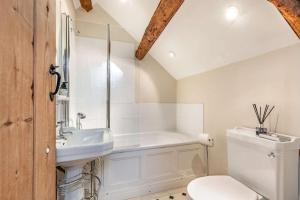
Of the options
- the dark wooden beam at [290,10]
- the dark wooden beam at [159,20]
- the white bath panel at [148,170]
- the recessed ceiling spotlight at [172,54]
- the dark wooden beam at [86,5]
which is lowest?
the white bath panel at [148,170]

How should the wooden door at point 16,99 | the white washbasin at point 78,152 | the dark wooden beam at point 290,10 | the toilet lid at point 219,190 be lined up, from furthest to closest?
1. the toilet lid at point 219,190
2. the dark wooden beam at point 290,10
3. the white washbasin at point 78,152
4. the wooden door at point 16,99

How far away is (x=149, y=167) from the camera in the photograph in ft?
8.21

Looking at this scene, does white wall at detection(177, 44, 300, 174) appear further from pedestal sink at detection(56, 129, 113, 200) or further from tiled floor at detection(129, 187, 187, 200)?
pedestal sink at detection(56, 129, 113, 200)

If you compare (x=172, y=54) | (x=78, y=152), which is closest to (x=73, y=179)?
(x=78, y=152)

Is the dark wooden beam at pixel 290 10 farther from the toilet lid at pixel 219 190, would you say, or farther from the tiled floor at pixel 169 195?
the tiled floor at pixel 169 195

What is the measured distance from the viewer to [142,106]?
338 centimetres

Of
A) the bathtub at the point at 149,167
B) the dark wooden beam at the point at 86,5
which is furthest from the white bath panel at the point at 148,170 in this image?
the dark wooden beam at the point at 86,5

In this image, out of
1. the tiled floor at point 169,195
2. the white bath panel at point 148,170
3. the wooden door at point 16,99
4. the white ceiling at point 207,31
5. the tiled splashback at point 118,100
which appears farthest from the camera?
the tiled splashback at point 118,100

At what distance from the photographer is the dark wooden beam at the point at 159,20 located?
2.13m

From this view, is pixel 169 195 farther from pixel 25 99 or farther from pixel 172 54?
pixel 25 99

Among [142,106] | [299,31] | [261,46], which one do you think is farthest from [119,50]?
[299,31]

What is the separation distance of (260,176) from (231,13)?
59.9 inches

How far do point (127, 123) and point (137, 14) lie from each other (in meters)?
1.72

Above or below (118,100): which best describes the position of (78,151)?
below
